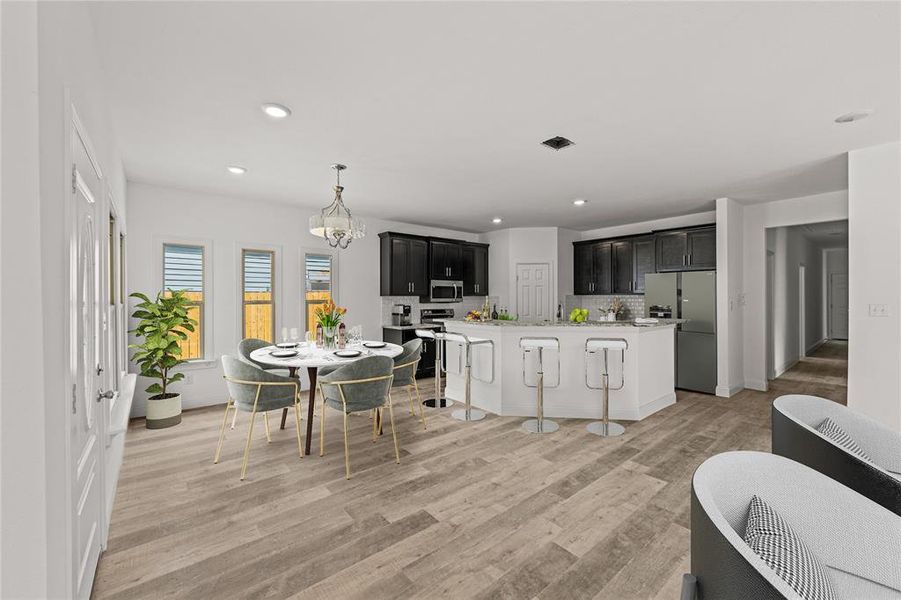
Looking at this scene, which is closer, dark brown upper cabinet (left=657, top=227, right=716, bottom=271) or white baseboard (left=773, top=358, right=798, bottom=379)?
dark brown upper cabinet (left=657, top=227, right=716, bottom=271)

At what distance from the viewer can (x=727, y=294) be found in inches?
213

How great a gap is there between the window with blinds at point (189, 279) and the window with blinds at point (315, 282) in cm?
130

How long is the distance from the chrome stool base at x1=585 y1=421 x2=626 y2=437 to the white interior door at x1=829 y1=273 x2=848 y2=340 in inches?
425

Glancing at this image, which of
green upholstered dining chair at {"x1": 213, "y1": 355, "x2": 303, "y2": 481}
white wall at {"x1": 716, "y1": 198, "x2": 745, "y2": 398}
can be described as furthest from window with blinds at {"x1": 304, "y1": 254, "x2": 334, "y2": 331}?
white wall at {"x1": 716, "y1": 198, "x2": 745, "y2": 398}

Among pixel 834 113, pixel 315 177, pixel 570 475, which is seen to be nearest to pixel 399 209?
pixel 315 177

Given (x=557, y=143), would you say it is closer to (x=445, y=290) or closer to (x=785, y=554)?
(x=785, y=554)

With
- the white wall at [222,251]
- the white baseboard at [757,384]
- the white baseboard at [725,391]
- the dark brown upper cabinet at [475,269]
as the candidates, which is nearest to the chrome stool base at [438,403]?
the white wall at [222,251]

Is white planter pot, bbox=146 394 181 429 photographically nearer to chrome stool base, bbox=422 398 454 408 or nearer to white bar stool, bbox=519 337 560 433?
chrome stool base, bbox=422 398 454 408

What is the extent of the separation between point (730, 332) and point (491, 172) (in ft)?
13.5

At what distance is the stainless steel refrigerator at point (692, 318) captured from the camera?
5539 mm

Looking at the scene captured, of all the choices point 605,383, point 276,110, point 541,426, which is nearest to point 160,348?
point 276,110

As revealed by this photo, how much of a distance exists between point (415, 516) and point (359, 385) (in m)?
1.10

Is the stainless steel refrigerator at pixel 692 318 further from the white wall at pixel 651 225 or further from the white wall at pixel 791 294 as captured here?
the white wall at pixel 791 294

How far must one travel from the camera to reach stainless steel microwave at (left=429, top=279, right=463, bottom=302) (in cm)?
697
